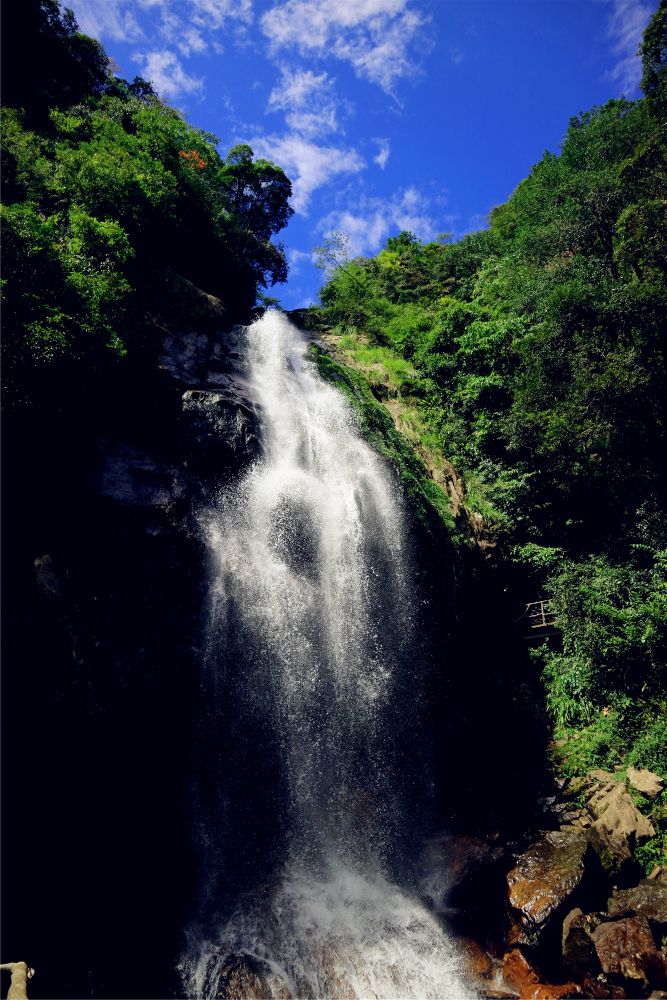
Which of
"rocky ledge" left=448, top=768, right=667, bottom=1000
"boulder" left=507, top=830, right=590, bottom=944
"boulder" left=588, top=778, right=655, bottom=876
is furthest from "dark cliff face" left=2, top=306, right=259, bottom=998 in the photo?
"boulder" left=588, top=778, right=655, bottom=876

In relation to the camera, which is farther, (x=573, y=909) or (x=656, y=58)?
(x=656, y=58)

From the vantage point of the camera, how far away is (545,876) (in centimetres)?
817

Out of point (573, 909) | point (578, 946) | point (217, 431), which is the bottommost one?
point (578, 946)

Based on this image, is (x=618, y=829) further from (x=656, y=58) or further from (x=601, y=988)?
(x=656, y=58)

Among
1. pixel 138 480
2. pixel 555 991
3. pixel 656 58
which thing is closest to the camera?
pixel 555 991

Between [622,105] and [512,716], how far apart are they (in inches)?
1143

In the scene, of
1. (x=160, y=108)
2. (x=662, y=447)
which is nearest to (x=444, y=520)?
(x=662, y=447)

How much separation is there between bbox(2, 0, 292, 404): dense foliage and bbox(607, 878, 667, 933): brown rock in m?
13.7

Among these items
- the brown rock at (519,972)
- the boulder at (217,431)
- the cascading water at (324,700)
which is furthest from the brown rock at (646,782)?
the boulder at (217,431)

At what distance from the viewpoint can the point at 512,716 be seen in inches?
482

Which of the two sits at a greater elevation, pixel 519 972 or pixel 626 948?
pixel 626 948

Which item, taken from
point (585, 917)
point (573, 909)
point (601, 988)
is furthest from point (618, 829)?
point (601, 988)

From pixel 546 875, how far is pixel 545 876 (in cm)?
3

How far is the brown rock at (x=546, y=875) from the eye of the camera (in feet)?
25.1
